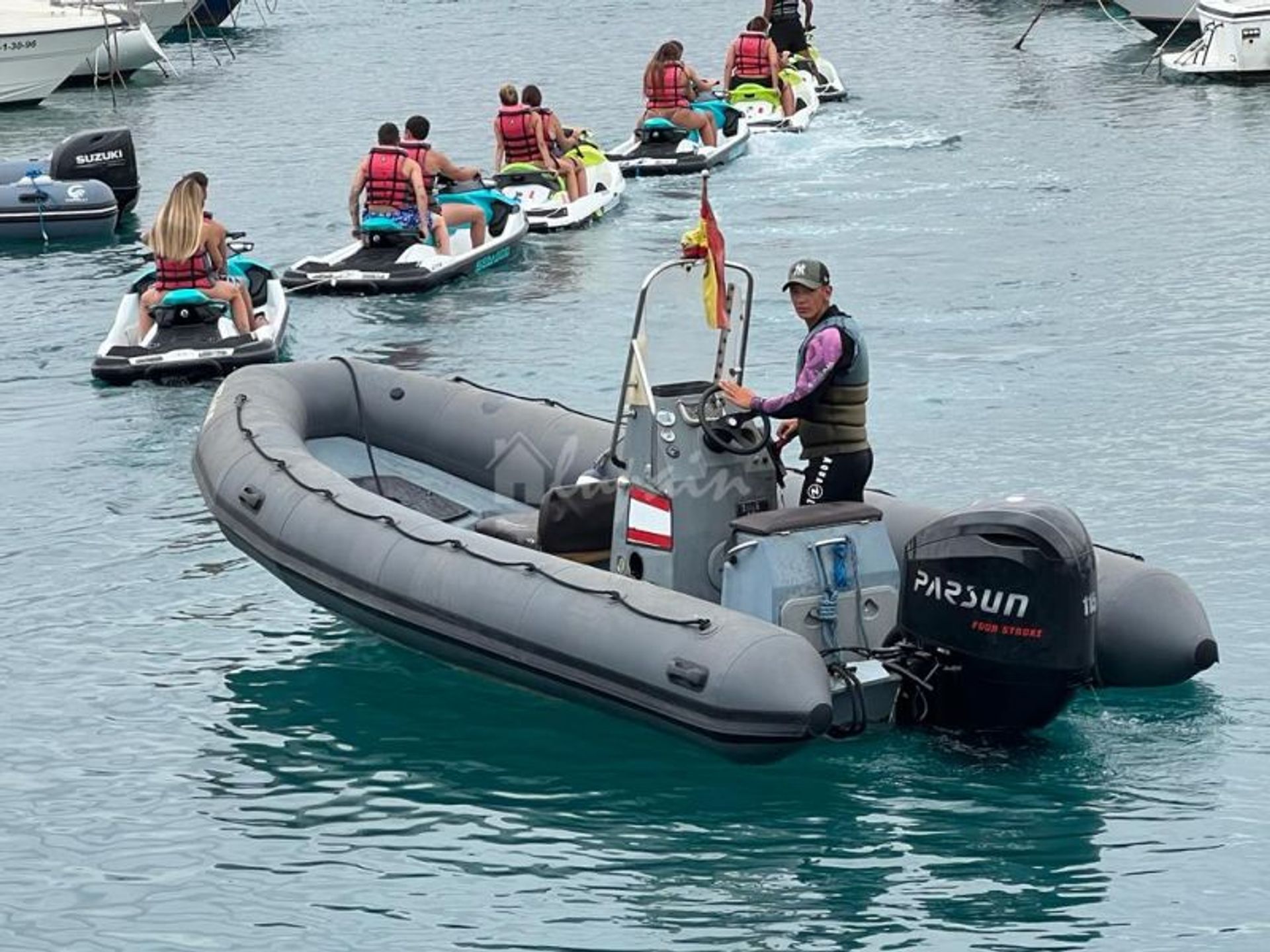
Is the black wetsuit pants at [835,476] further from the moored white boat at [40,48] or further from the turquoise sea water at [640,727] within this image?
the moored white boat at [40,48]

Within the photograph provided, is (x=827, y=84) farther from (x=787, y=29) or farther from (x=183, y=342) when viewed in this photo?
(x=183, y=342)

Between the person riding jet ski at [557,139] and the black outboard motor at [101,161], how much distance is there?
13.9 feet

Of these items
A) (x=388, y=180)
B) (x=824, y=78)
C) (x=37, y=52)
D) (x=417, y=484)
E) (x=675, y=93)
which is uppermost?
(x=37, y=52)

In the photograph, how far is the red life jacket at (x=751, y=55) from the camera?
Result: 27344 mm

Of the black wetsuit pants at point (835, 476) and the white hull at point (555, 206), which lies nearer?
the black wetsuit pants at point (835, 476)

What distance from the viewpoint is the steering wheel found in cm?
928

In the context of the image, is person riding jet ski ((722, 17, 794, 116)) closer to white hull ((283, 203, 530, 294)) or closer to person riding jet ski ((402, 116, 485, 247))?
person riding jet ski ((402, 116, 485, 247))

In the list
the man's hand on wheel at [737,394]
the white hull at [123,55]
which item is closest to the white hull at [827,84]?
the white hull at [123,55]

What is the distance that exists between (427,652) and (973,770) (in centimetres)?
259

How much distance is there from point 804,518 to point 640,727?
1245 millimetres

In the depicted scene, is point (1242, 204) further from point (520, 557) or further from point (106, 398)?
point (520, 557)

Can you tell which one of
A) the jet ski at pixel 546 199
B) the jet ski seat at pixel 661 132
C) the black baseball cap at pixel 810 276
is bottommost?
the jet ski at pixel 546 199

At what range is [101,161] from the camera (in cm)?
2227

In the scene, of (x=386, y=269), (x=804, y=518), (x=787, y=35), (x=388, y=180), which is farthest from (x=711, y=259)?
(x=787, y=35)
